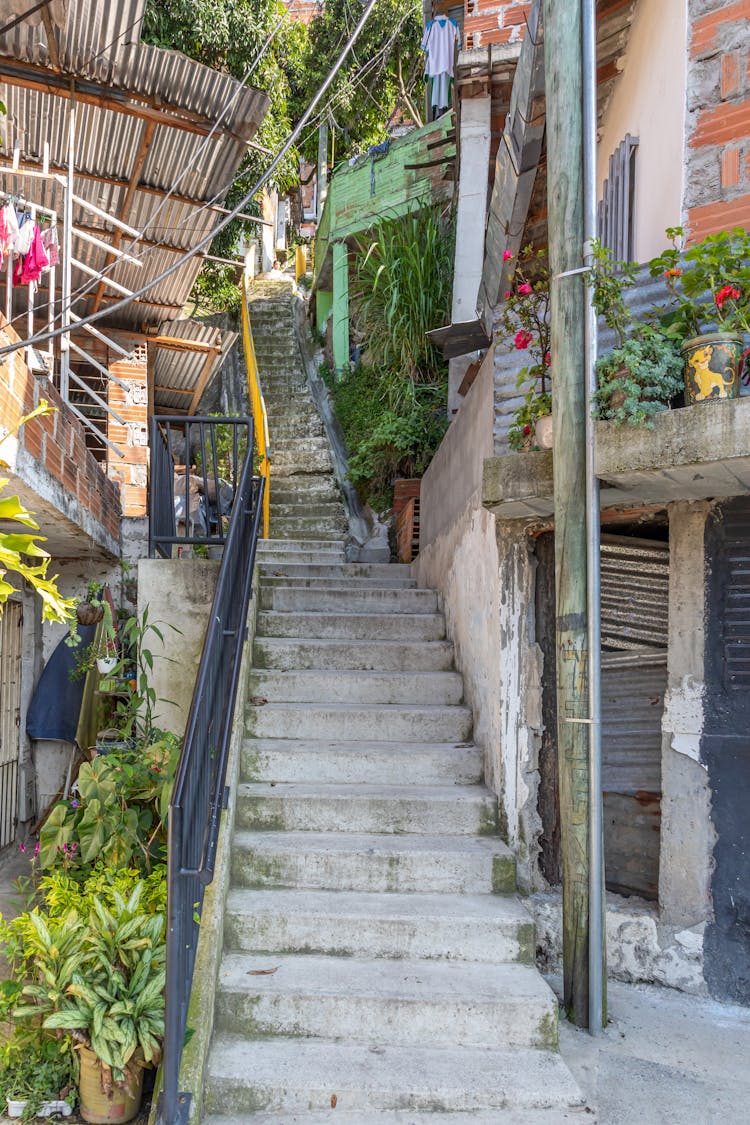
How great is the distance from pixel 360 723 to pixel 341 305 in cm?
827

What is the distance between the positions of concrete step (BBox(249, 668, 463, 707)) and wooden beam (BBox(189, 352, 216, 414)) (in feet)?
19.1

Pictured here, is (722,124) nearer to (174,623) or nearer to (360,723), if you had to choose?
(360,723)

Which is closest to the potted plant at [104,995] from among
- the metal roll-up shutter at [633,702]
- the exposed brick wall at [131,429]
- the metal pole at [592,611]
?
the metal pole at [592,611]

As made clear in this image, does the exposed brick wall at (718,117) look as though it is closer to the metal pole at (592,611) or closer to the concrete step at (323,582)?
the metal pole at (592,611)

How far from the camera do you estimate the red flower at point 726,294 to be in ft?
9.28

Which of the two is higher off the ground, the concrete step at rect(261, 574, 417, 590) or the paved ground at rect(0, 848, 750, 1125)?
the concrete step at rect(261, 574, 417, 590)

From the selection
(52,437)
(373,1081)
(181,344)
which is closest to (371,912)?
(373,1081)

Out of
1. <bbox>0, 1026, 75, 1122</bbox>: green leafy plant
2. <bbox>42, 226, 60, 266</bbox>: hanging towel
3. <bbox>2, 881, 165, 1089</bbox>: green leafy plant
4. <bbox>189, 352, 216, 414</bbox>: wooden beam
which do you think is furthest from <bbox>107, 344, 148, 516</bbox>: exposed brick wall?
<bbox>0, 1026, 75, 1122</bbox>: green leafy plant

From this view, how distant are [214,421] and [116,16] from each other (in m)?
2.61

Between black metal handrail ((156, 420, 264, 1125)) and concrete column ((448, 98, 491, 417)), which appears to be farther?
concrete column ((448, 98, 491, 417))

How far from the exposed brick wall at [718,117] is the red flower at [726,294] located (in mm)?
630

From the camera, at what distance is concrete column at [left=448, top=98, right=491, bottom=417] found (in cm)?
535

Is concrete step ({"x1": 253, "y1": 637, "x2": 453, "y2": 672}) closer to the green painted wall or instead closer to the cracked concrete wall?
the cracked concrete wall

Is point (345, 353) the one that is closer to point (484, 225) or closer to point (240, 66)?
point (240, 66)
